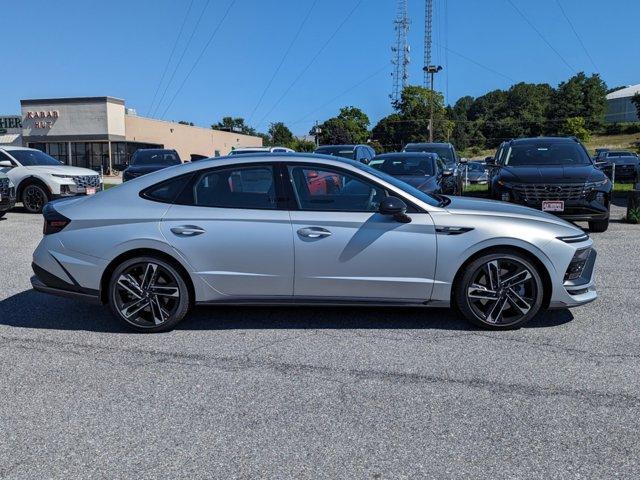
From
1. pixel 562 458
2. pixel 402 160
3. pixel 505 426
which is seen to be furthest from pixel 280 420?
pixel 402 160

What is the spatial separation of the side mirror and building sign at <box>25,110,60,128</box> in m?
50.4

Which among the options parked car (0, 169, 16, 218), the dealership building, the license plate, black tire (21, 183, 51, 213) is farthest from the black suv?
the dealership building

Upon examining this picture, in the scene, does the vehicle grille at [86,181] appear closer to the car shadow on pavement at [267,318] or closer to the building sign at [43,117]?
the car shadow on pavement at [267,318]

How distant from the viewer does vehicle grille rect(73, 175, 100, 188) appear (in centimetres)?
1570

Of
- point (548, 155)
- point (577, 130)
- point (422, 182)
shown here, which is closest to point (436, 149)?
point (548, 155)

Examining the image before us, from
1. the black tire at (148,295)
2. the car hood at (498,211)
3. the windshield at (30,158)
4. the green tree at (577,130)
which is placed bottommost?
the black tire at (148,295)

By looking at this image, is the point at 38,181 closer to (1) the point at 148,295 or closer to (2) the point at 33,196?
(2) the point at 33,196

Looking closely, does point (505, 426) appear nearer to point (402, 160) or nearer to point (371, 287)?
point (371, 287)

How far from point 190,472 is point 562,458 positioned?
1.91 m

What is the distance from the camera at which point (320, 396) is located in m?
4.07

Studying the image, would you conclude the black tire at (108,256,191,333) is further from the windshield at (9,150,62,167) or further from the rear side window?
the windshield at (9,150,62,167)

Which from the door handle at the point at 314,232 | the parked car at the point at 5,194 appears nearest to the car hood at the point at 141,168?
the parked car at the point at 5,194

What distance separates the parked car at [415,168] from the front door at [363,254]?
6390 mm

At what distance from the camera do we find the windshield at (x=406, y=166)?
41.7ft
